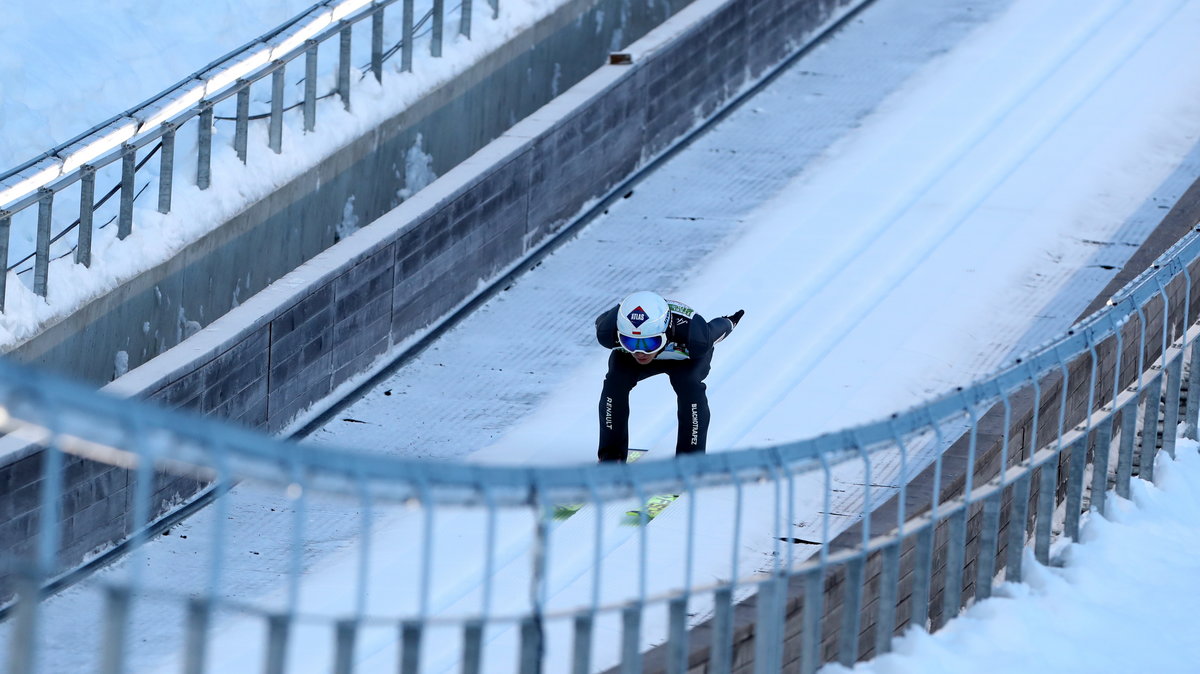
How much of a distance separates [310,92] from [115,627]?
25.5 ft

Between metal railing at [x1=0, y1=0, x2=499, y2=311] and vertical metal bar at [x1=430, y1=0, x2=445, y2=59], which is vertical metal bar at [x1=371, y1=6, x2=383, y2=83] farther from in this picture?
vertical metal bar at [x1=430, y1=0, x2=445, y2=59]

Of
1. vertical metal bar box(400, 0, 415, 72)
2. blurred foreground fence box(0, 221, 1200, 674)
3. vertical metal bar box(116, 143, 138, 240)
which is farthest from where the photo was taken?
vertical metal bar box(400, 0, 415, 72)

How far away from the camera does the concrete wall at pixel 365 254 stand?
10.0m

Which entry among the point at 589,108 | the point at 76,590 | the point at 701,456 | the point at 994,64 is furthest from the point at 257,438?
the point at 994,64

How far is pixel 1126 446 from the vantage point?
9031 millimetres

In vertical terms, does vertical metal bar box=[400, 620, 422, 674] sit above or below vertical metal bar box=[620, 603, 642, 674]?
above

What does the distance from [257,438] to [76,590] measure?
198 inches

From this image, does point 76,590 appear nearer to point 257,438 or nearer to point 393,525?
point 393,525

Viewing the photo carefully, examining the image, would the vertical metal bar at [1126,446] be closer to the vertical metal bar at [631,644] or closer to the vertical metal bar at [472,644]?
the vertical metal bar at [631,644]

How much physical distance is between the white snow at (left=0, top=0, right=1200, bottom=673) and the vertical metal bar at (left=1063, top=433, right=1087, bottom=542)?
0.49 feet

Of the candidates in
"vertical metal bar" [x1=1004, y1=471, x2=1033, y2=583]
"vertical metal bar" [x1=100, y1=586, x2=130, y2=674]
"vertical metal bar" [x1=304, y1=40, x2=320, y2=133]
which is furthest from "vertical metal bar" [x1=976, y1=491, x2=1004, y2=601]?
"vertical metal bar" [x1=304, y1=40, x2=320, y2=133]

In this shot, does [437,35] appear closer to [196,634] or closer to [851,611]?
[851,611]

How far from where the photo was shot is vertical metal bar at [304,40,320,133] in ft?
39.3

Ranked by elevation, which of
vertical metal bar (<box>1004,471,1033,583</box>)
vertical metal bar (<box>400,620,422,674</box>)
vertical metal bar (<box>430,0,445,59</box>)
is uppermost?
vertical metal bar (<box>430,0,445,59</box>)
